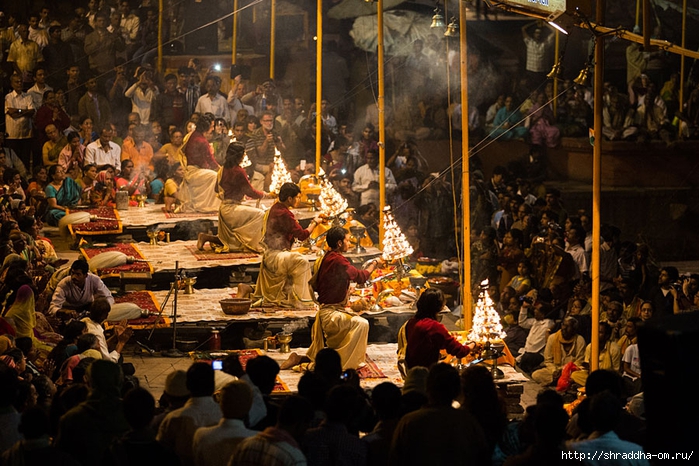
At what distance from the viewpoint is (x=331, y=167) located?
20.4m

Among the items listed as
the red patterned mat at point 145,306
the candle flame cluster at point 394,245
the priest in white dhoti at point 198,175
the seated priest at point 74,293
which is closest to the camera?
the seated priest at point 74,293

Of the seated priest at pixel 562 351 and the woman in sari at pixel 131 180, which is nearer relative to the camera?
the seated priest at pixel 562 351

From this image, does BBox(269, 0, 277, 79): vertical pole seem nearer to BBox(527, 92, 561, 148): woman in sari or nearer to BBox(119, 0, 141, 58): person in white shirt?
BBox(119, 0, 141, 58): person in white shirt

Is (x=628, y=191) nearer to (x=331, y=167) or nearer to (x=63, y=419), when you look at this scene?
(x=331, y=167)

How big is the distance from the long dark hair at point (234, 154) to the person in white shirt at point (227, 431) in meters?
8.55

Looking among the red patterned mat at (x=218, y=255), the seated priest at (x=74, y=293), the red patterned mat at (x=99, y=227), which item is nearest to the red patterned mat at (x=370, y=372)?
the seated priest at (x=74, y=293)

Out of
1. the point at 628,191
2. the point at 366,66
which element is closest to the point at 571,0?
the point at 628,191

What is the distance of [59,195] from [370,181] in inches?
188

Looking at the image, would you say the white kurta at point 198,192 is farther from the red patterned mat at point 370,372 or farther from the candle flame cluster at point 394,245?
the red patterned mat at point 370,372

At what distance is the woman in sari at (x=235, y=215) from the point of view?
A: 16.1 metres

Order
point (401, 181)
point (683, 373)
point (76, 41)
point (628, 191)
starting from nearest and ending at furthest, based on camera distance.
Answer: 1. point (683, 373)
2. point (401, 181)
3. point (628, 191)
4. point (76, 41)

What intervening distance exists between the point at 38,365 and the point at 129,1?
1347 centimetres

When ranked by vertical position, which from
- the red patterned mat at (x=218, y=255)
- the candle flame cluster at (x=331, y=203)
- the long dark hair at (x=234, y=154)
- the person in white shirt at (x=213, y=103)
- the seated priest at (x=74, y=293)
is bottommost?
the seated priest at (x=74, y=293)

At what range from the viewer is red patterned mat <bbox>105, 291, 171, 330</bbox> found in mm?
13805
